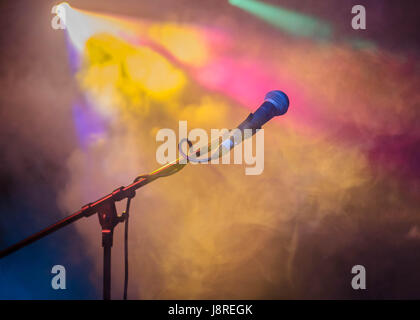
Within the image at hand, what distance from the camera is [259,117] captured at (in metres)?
1.22

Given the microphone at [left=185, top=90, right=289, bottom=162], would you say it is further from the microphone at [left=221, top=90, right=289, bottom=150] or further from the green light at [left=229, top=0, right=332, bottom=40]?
the green light at [left=229, top=0, right=332, bottom=40]

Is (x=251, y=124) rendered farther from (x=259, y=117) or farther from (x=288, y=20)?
(x=288, y=20)

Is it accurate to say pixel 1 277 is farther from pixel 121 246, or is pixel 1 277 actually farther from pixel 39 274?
pixel 121 246

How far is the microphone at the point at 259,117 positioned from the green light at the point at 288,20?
1.85m

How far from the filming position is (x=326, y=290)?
9.15ft

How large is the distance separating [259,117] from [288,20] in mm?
1985

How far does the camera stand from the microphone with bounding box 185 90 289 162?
3.88ft

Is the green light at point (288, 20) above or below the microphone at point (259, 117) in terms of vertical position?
above

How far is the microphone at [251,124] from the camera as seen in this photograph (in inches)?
46.6

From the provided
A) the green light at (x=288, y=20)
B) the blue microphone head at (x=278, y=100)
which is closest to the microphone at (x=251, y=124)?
the blue microphone head at (x=278, y=100)

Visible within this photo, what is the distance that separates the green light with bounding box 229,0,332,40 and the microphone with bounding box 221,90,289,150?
1847 millimetres

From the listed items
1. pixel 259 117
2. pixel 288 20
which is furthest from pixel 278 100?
pixel 288 20

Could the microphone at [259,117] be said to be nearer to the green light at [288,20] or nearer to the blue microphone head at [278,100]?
the blue microphone head at [278,100]
